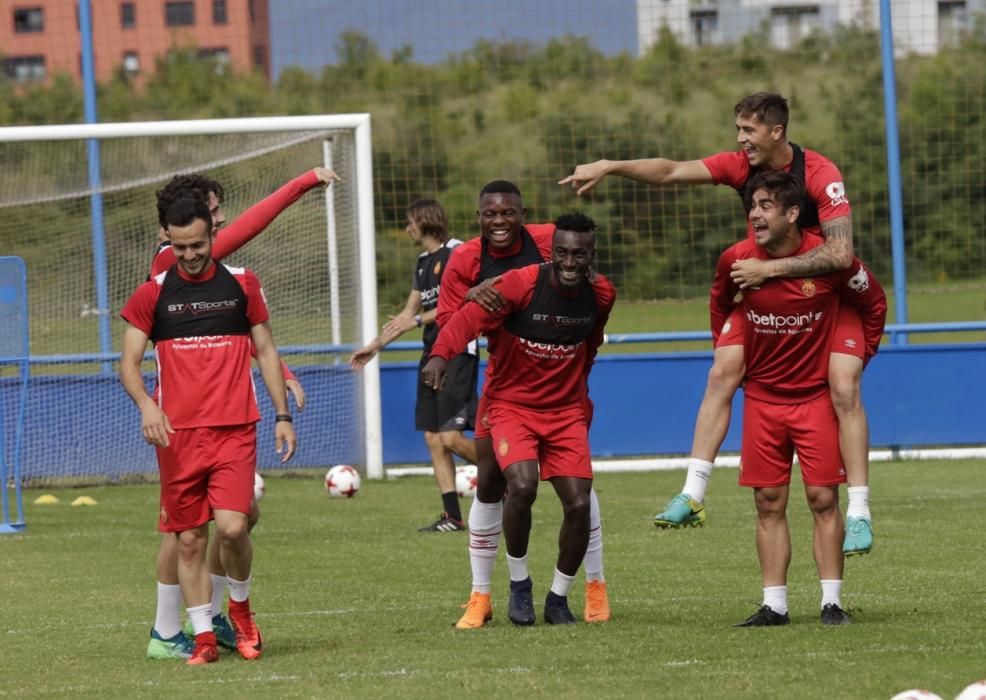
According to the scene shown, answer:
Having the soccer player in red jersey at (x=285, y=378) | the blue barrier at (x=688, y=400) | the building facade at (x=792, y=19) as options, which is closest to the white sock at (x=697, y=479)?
the soccer player in red jersey at (x=285, y=378)

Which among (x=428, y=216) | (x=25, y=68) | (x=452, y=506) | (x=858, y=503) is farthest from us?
(x=25, y=68)

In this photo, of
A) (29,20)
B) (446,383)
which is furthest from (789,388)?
(29,20)

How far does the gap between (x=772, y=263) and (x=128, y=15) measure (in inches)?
496

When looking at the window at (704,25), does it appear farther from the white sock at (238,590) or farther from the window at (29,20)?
the white sock at (238,590)

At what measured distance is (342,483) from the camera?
553 inches

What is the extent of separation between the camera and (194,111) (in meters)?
21.3

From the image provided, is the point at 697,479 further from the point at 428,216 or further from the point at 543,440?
the point at 428,216

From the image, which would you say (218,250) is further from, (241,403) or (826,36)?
(826,36)

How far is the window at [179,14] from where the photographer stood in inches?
725

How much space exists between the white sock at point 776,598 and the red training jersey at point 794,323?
0.85 metres

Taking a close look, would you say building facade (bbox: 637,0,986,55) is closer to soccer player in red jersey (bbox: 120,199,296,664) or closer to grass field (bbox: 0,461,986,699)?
grass field (bbox: 0,461,986,699)

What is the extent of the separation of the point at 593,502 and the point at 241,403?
194 cm

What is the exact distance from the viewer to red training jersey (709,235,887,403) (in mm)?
7469

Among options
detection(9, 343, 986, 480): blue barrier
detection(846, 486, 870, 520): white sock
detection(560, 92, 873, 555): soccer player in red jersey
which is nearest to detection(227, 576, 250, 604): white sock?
detection(560, 92, 873, 555): soccer player in red jersey
